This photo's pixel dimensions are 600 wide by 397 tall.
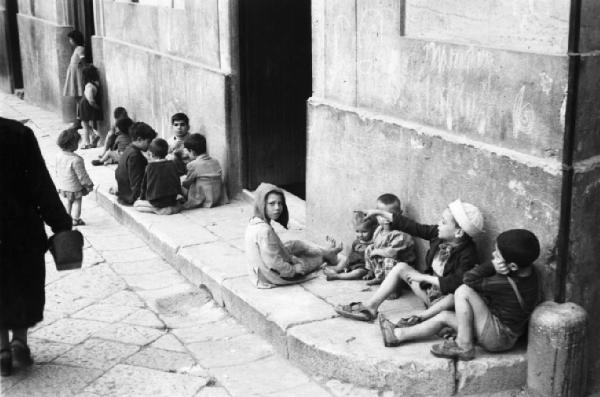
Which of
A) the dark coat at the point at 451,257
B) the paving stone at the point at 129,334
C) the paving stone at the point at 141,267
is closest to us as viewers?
the dark coat at the point at 451,257

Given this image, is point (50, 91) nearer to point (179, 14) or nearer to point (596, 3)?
point (179, 14)

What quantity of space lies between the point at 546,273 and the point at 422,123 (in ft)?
4.92

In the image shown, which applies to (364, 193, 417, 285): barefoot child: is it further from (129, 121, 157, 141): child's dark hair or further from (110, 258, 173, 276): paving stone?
(129, 121, 157, 141): child's dark hair

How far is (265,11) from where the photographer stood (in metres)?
8.94

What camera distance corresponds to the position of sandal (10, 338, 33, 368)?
5434mm

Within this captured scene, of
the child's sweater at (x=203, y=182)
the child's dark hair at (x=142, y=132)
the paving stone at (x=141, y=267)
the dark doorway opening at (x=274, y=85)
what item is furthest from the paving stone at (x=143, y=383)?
the child's dark hair at (x=142, y=132)

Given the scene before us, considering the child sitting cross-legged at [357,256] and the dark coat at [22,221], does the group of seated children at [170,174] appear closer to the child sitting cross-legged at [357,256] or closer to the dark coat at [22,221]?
the child sitting cross-legged at [357,256]

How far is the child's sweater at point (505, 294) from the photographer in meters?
5.06

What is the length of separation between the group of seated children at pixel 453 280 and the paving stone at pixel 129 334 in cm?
A: 145

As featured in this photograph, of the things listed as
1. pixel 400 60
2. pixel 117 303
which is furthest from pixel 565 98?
pixel 117 303

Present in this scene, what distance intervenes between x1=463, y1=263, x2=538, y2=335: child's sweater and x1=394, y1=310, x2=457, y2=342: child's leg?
0.94ft

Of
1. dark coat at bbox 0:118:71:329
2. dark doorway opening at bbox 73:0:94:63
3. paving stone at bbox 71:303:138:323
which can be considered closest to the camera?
dark coat at bbox 0:118:71:329

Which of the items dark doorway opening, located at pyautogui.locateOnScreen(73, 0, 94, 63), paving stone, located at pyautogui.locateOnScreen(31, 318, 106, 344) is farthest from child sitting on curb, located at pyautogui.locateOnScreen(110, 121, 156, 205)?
dark doorway opening, located at pyautogui.locateOnScreen(73, 0, 94, 63)

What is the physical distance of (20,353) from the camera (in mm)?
5453
